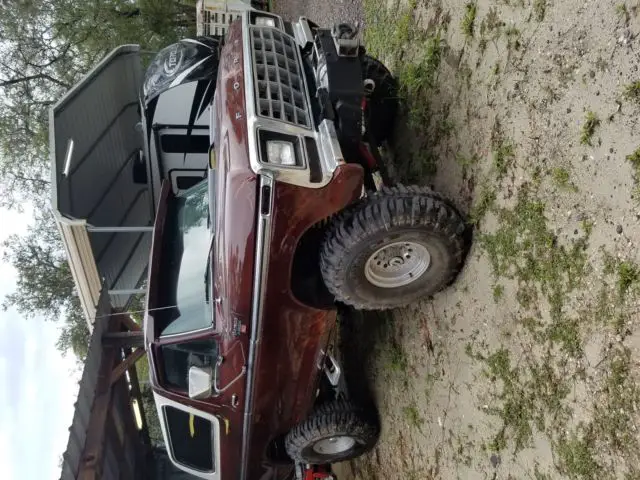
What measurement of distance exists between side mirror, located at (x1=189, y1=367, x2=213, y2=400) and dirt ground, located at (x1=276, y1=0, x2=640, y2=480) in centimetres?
165

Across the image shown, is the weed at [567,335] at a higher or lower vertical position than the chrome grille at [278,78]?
lower

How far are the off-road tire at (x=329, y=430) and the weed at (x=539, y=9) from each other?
320 cm

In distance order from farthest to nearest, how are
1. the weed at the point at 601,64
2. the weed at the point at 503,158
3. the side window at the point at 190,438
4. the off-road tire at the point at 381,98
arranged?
the off-road tire at the point at 381,98, the side window at the point at 190,438, the weed at the point at 503,158, the weed at the point at 601,64

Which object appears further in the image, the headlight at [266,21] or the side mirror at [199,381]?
the headlight at [266,21]

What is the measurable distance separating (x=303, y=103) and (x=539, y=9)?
154 cm

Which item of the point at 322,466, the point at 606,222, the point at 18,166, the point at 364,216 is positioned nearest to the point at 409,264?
the point at 364,216

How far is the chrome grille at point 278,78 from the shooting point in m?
3.29

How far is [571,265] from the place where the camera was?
2.74 meters

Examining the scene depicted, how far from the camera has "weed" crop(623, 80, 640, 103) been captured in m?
2.46

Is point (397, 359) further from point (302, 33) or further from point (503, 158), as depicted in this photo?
point (302, 33)

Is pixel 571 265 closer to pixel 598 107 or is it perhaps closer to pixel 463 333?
pixel 598 107

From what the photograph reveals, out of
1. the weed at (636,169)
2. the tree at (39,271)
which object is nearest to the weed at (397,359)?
the weed at (636,169)

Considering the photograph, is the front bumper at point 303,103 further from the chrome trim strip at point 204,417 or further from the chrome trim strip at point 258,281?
the chrome trim strip at point 204,417

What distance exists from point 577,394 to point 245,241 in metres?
2.01
